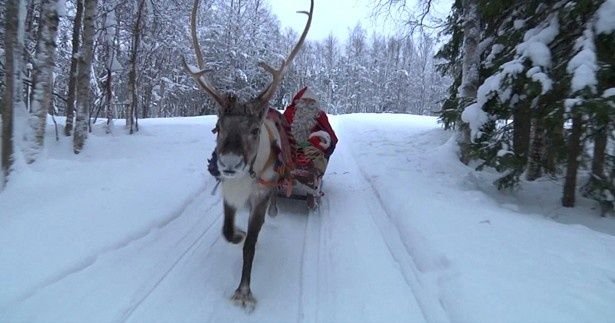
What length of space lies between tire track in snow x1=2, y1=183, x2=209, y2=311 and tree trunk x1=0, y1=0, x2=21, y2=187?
209 cm

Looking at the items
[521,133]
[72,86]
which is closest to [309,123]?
[521,133]

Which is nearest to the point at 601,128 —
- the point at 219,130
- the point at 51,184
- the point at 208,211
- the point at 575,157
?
the point at 575,157

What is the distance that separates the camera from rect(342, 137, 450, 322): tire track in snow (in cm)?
380

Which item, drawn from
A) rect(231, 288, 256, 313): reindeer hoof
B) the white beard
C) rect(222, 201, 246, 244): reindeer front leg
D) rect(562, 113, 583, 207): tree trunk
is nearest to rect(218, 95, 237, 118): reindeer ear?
rect(222, 201, 246, 244): reindeer front leg

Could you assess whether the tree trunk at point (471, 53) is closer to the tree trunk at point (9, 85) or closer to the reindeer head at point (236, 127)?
the reindeer head at point (236, 127)

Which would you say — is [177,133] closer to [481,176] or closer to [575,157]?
[481,176]

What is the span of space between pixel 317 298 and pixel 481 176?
17.5 ft

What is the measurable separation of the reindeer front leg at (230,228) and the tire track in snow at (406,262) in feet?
5.80

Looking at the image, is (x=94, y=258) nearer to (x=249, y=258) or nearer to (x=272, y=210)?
(x=249, y=258)

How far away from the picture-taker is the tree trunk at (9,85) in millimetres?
5703

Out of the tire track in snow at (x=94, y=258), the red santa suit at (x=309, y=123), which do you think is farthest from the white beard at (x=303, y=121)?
the tire track in snow at (x=94, y=258)

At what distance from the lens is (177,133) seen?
11984 mm

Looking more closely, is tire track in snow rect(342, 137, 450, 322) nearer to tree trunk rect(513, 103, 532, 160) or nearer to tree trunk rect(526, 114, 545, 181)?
tree trunk rect(513, 103, 532, 160)

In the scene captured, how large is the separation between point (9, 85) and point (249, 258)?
13.9 feet
